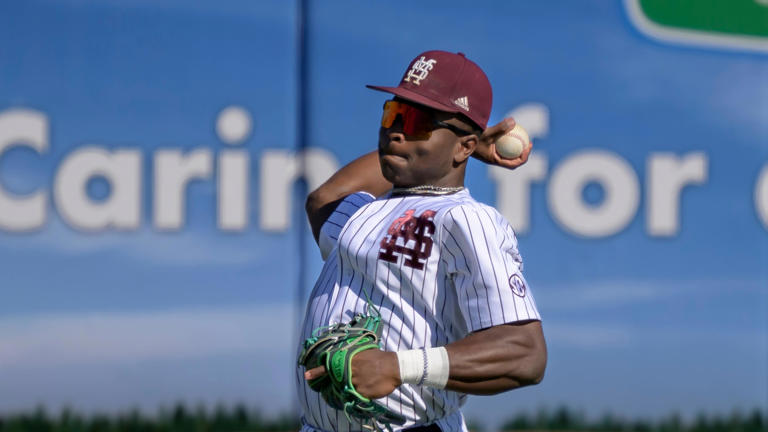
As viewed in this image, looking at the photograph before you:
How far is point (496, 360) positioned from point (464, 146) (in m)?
0.52

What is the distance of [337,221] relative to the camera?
2.28 m

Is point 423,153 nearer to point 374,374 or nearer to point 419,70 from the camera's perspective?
point 419,70

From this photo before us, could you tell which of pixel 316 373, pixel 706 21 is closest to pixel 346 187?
pixel 316 373

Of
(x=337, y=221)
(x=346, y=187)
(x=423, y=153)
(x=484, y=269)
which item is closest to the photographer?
(x=484, y=269)

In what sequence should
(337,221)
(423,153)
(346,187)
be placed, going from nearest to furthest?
1. (423,153)
2. (337,221)
3. (346,187)

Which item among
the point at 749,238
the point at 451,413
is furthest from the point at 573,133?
the point at 451,413

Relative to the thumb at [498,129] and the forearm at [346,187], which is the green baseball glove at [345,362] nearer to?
the thumb at [498,129]

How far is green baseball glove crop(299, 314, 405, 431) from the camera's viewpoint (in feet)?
5.52

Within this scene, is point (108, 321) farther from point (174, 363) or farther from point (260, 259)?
point (260, 259)

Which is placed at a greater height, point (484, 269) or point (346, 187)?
point (346, 187)

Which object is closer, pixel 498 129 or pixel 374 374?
pixel 374 374

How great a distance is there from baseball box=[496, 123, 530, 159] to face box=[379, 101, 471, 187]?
106 mm

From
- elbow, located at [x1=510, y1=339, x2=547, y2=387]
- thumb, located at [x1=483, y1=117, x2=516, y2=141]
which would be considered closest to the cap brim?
thumb, located at [x1=483, y1=117, x2=516, y2=141]

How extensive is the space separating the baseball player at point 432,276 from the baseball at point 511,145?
0.05 ft
